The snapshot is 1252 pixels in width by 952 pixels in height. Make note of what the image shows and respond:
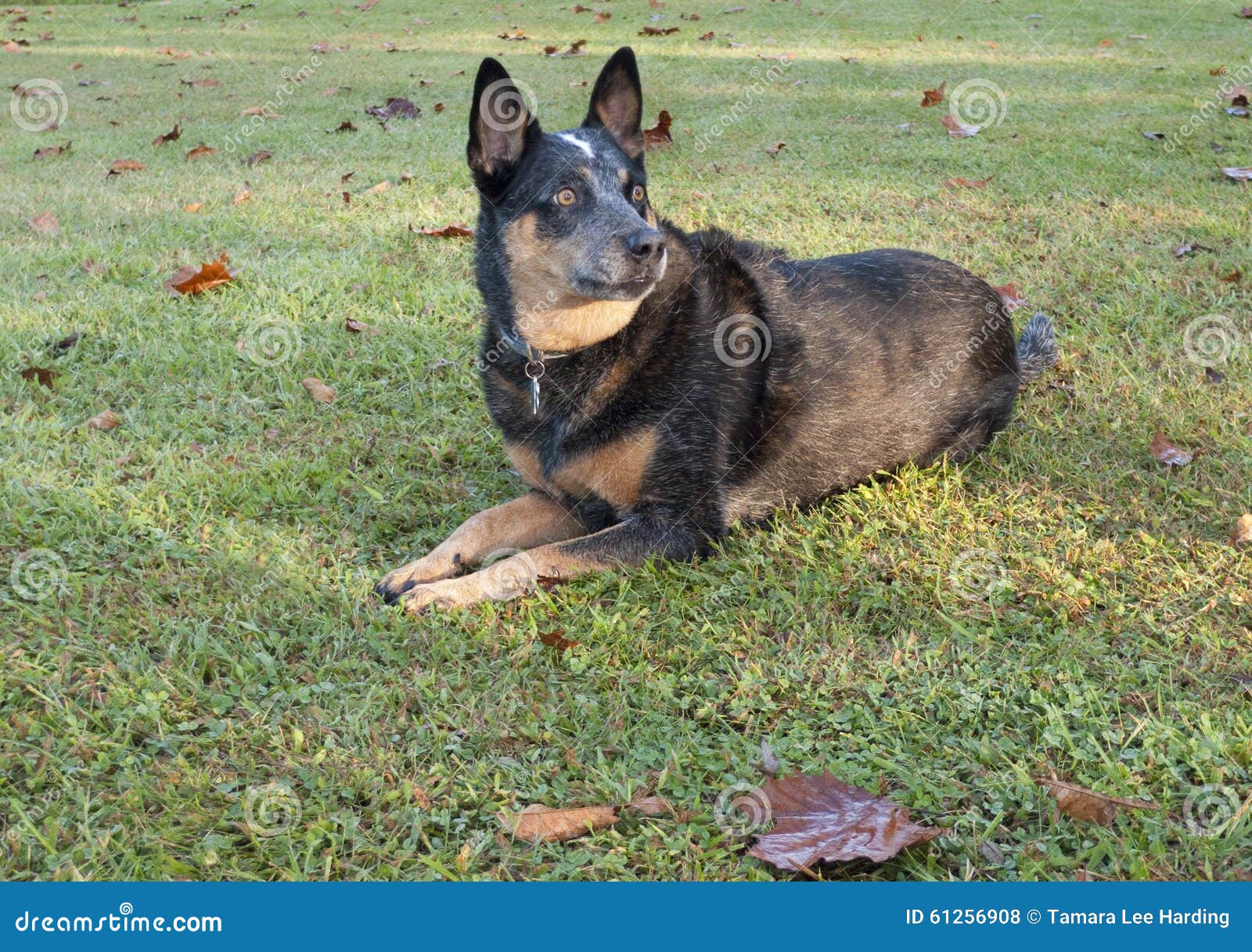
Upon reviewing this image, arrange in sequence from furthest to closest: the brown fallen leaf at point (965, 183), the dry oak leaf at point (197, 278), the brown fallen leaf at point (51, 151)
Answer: the brown fallen leaf at point (51, 151) < the brown fallen leaf at point (965, 183) < the dry oak leaf at point (197, 278)

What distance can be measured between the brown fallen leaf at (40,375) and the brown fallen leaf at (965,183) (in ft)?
18.6

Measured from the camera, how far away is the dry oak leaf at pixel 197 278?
5664 mm

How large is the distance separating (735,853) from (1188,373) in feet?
11.0

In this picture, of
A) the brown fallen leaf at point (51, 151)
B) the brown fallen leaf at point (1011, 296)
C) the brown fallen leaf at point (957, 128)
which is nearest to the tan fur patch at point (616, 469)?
the brown fallen leaf at point (1011, 296)

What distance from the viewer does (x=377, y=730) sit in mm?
2727

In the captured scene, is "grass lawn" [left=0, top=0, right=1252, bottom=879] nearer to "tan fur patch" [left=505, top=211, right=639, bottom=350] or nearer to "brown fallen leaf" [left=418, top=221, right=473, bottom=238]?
"brown fallen leaf" [left=418, top=221, right=473, bottom=238]

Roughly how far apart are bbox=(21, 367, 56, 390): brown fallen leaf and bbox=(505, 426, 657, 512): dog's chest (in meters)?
2.59

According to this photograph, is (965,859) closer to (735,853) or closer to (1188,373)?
(735,853)

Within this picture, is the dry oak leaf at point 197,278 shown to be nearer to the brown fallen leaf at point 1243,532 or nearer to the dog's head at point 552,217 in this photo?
the dog's head at point 552,217

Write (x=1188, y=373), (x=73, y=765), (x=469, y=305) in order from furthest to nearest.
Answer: (x=469, y=305) → (x=1188, y=373) → (x=73, y=765)

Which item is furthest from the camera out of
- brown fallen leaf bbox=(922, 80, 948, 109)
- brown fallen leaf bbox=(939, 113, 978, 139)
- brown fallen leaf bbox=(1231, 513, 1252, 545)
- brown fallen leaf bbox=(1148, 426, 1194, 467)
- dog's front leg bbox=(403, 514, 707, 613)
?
brown fallen leaf bbox=(922, 80, 948, 109)

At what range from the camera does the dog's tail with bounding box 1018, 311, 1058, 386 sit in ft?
14.8

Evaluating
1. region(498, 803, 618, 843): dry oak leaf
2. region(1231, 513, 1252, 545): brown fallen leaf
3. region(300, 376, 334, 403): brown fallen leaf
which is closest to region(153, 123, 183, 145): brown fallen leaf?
region(300, 376, 334, 403): brown fallen leaf

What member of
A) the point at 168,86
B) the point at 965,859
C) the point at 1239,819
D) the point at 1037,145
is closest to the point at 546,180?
the point at 965,859
